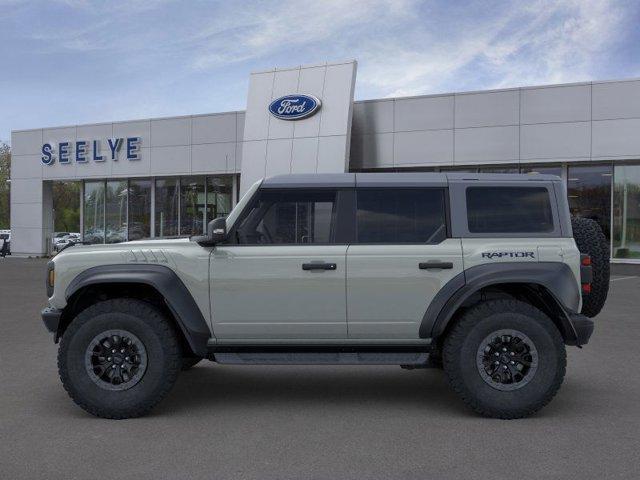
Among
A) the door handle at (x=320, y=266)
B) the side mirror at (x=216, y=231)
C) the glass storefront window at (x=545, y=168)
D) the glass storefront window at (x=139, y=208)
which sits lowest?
the door handle at (x=320, y=266)

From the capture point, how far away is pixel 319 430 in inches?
200

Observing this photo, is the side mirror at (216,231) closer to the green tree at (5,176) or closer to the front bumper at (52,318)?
the front bumper at (52,318)

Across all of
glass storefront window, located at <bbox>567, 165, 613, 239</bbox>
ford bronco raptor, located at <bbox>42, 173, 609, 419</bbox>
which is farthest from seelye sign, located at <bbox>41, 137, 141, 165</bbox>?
ford bronco raptor, located at <bbox>42, 173, 609, 419</bbox>

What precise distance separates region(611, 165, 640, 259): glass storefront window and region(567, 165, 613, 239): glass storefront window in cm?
23

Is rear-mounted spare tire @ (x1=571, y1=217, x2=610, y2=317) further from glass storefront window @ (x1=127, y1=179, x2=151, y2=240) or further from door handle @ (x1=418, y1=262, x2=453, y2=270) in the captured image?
glass storefront window @ (x1=127, y1=179, x2=151, y2=240)

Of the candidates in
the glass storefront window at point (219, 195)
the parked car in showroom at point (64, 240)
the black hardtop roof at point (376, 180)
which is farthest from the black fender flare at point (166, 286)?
the parked car in showroom at point (64, 240)

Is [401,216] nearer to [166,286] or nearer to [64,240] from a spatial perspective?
[166,286]

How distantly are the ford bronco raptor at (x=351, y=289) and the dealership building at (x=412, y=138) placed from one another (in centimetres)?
1702

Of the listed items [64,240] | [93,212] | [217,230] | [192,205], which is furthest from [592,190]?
[64,240]

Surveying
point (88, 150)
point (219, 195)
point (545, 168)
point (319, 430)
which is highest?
point (88, 150)

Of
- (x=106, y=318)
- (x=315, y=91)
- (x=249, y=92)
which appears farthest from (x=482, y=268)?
(x=249, y=92)

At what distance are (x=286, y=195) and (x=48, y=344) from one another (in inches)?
188

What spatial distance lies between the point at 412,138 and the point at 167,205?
38.4ft

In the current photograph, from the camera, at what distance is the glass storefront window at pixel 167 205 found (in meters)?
30.1
